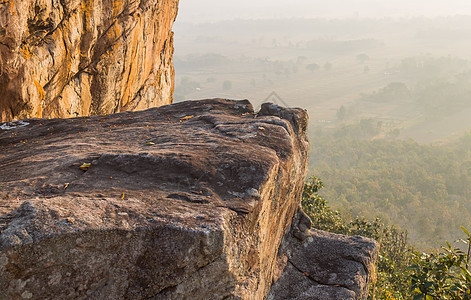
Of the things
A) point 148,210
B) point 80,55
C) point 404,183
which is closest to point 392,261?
point 148,210

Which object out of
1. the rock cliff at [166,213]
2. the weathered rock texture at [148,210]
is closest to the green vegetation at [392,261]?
the rock cliff at [166,213]

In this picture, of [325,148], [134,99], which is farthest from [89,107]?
[325,148]

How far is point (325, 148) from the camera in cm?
13775

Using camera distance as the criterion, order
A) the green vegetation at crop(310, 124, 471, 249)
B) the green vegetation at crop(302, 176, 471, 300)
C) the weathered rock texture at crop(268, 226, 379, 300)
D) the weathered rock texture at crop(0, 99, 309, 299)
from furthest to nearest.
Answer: the green vegetation at crop(310, 124, 471, 249) → the weathered rock texture at crop(268, 226, 379, 300) → the green vegetation at crop(302, 176, 471, 300) → the weathered rock texture at crop(0, 99, 309, 299)

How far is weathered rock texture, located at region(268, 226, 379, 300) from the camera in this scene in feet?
34.8

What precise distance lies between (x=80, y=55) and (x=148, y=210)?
16.5 m

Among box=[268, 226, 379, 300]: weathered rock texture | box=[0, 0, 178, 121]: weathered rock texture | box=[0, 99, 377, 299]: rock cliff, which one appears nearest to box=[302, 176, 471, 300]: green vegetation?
box=[268, 226, 379, 300]: weathered rock texture

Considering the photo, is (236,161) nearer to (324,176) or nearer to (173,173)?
(173,173)

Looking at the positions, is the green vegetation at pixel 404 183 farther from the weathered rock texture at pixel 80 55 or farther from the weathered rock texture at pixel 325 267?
the weathered rock texture at pixel 325 267

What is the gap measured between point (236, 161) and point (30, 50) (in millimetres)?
12373

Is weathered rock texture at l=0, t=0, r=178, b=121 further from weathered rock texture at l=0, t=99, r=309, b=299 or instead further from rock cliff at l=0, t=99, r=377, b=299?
weathered rock texture at l=0, t=99, r=309, b=299

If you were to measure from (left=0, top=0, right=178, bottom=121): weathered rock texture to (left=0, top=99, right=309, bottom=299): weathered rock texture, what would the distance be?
14.4 ft

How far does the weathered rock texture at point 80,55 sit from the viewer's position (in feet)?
48.9

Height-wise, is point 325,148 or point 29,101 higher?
point 29,101
